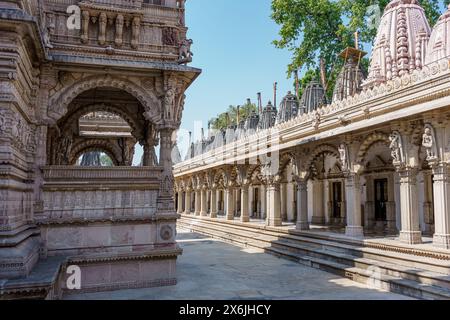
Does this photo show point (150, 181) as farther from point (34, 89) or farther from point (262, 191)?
point (262, 191)

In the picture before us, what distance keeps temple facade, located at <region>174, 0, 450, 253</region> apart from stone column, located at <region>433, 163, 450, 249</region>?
2 cm

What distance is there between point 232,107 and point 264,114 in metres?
24.5

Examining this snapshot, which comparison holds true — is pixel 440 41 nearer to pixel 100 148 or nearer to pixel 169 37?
pixel 169 37

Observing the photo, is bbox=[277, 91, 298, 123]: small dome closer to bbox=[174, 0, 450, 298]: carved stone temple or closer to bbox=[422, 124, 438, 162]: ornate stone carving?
bbox=[174, 0, 450, 298]: carved stone temple

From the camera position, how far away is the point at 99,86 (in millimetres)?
8492

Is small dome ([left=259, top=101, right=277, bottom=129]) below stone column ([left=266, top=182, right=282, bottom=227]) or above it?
above

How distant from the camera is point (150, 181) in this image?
331 inches

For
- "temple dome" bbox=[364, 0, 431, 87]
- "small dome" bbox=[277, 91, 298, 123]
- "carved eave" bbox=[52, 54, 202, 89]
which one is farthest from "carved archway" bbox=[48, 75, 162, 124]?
"small dome" bbox=[277, 91, 298, 123]

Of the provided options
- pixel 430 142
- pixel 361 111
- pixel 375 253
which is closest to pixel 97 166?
pixel 375 253

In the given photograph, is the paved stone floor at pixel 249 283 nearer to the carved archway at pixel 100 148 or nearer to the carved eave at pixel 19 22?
the carved eave at pixel 19 22

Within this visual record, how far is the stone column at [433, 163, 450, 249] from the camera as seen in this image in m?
8.63

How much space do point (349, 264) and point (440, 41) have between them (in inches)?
332
